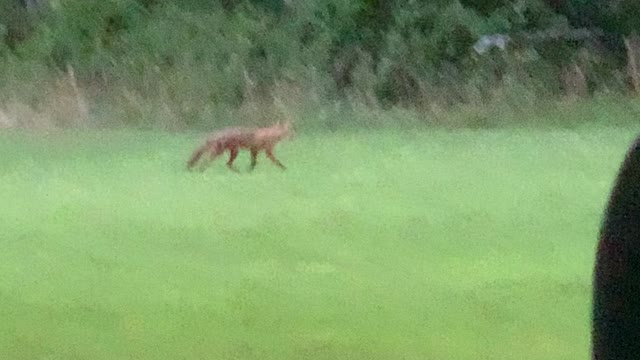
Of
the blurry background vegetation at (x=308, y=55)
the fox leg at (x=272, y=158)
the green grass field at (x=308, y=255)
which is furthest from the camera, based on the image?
the blurry background vegetation at (x=308, y=55)

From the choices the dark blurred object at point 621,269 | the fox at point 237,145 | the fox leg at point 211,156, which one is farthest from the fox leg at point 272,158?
the dark blurred object at point 621,269

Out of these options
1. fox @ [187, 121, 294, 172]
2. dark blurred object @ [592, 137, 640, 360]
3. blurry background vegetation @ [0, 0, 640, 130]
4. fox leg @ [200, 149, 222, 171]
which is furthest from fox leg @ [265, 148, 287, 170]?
dark blurred object @ [592, 137, 640, 360]

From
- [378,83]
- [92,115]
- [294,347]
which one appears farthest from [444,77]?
[294,347]

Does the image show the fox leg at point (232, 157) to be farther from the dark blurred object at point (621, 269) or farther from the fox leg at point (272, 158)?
the dark blurred object at point (621, 269)

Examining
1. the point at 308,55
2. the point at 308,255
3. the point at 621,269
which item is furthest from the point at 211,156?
the point at 308,55

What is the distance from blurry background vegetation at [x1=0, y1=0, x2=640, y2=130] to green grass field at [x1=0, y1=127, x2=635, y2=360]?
1437 mm

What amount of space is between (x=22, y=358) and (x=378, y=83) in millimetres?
3099

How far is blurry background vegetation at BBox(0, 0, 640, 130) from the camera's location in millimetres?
3902

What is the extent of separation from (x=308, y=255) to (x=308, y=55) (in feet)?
9.84

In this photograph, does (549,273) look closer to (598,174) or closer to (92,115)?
(598,174)

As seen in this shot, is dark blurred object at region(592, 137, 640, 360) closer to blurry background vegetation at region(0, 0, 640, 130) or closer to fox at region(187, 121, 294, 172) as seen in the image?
fox at region(187, 121, 294, 172)

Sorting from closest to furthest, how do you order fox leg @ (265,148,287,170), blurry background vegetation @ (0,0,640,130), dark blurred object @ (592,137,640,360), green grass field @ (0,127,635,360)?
1. dark blurred object @ (592,137,640,360)
2. green grass field @ (0,127,635,360)
3. fox leg @ (265,148,287,170)
4. blurry background vegetation @ (0,0,640,130)

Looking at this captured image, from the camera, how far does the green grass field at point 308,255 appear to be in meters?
1.28

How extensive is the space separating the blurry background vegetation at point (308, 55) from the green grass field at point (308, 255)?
1437 millimetres
